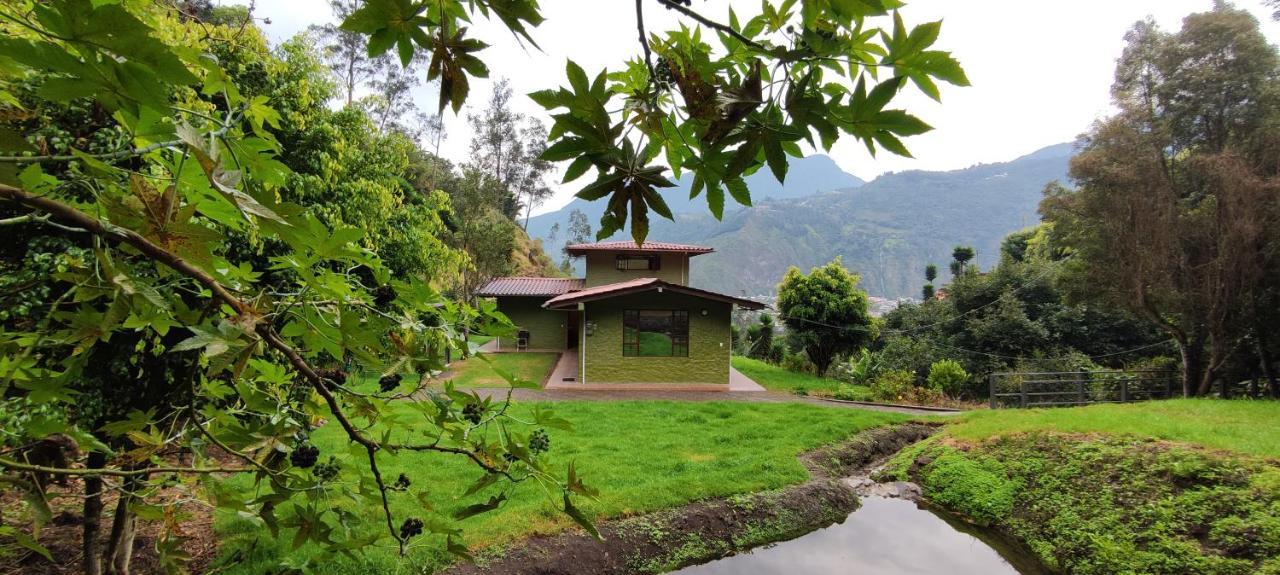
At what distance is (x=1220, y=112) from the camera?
11.1m

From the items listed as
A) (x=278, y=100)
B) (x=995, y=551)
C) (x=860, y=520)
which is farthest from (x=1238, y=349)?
(x=278, y=100)

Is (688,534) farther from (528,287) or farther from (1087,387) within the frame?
(528,287)

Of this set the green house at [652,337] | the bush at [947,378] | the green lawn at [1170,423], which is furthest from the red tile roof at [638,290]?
the green lawn at [1170,423]

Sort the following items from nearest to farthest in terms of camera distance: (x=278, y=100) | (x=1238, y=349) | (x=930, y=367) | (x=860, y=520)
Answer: (x=278, y=100)
(x=860, y=520)
(x=1238, y=349)
(x=930, y=367)

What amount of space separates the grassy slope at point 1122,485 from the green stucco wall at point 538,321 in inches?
531

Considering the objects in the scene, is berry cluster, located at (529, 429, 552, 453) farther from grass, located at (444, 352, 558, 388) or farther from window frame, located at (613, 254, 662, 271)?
window frame, located at (613, 254, 662, 271)

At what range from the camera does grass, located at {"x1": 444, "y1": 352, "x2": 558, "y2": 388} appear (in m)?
12.7

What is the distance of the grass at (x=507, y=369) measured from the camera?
1274 centimetres

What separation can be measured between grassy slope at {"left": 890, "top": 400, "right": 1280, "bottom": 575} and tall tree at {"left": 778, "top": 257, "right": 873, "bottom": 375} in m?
7.89

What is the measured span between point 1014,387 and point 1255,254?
16.0ft

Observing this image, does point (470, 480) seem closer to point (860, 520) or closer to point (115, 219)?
point (860, 520)

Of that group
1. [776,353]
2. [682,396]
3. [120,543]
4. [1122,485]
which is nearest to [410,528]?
[120,543]

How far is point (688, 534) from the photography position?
5.03m

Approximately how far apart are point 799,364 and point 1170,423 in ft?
34.0
